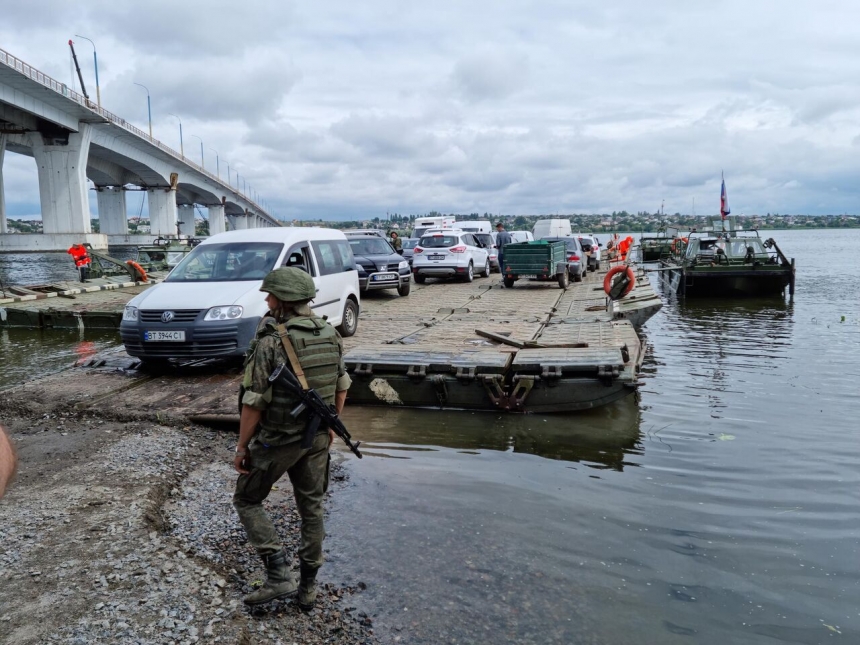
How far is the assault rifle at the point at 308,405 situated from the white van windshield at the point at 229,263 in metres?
6.13

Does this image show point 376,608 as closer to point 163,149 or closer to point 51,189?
point 51,189

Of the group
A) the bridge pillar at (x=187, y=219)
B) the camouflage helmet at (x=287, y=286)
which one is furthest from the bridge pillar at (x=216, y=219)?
the camouflage helmet at (x=287, y=286)

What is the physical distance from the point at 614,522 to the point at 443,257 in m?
18.2

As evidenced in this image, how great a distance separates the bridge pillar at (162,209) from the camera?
68125 mm

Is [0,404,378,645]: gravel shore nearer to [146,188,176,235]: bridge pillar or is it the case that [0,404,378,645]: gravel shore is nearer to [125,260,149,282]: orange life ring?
[125,260,149,282]: orange life ring

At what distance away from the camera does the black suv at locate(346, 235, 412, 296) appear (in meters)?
18.0

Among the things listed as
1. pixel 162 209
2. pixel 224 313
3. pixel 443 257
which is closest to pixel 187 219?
pixel 162 209

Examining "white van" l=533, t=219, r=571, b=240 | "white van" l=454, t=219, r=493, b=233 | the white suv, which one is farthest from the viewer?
"white van" l=533, t=219, r=571, b=240

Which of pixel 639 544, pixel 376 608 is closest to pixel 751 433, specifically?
pixel 639 544

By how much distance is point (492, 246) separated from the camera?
29891 millimetres

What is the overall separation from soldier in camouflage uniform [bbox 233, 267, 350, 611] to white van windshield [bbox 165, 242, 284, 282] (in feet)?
19.5

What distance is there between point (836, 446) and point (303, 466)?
6.51 meters

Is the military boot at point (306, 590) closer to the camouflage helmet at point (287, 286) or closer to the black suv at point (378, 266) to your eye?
the camouflage helmet at point (287, 286)

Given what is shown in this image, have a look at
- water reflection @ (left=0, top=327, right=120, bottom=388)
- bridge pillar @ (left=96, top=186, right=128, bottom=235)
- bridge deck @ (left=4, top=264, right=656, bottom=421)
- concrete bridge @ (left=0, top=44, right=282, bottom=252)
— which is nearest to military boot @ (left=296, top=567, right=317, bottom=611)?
bridge deck @ (left=4, top=264, right=656, bottom=421)
